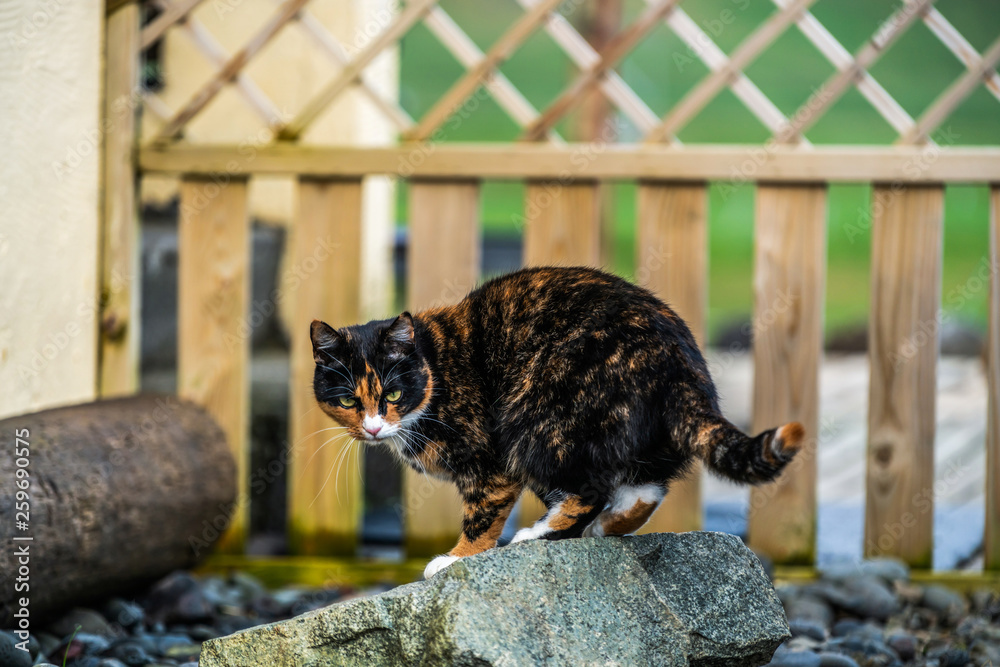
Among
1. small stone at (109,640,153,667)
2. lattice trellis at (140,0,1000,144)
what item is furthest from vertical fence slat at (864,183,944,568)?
small stone at (109,640,153,667)

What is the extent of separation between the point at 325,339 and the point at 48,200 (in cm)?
158

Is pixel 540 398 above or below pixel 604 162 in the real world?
below

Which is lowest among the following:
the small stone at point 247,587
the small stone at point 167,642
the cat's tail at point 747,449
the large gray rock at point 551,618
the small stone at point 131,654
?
the small stone at point 247,587

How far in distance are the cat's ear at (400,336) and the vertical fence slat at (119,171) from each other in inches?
69.7

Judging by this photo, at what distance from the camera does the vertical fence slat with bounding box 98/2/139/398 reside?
11.1 ft

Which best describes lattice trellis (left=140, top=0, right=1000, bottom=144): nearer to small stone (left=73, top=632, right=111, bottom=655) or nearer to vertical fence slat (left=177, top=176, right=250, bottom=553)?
vertical fence slat (left=177, top=176, right=250, bottom=553)

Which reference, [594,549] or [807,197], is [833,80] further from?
[594,549]

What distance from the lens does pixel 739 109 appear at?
36.9 ft

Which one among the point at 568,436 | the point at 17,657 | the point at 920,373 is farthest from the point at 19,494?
the point at 920,373

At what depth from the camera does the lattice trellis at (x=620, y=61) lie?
125 inches

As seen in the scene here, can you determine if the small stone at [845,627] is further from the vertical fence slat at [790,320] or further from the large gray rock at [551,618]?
the large gray rock at [551,618]

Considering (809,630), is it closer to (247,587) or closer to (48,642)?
(247,587)

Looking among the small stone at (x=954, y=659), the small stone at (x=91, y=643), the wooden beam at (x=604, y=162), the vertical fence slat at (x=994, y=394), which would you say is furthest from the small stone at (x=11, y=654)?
the vertical fence slat at (x=994, y=394)

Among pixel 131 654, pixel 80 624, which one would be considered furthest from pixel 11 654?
pixel 80 624
